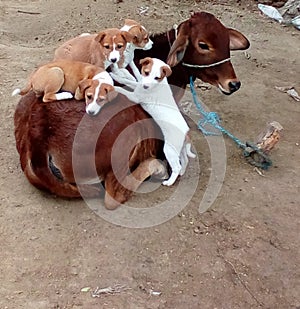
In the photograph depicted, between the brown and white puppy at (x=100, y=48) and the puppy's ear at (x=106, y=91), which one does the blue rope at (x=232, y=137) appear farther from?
the puppy's ear at (x=106, y=91)

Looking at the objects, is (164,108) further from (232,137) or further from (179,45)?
(232,137)

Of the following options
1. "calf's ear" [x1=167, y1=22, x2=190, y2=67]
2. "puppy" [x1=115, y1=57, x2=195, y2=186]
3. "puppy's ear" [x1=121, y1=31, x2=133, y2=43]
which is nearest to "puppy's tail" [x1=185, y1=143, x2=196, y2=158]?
"puppy" [x1=115, y1=57, x2=195, y2=186]

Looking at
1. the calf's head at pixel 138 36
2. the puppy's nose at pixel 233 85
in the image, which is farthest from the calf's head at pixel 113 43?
the puppy's nose at pixel 233 85

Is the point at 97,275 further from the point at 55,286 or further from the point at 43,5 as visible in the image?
the point at 43,5

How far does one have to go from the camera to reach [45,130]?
3.51 meters

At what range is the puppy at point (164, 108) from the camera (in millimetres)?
3586

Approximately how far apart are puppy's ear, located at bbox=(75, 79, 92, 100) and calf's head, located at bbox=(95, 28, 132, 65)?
0.25 meters

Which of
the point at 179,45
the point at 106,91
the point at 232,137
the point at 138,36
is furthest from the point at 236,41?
the point at 106,91

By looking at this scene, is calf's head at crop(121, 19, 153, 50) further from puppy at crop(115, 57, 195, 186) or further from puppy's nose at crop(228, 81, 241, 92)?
puppy's nose at crop(228, 81, 241, 92)

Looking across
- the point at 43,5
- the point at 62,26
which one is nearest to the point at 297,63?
the point at 62,26

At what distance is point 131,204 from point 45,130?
659 mm

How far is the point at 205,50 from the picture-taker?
3.99 meters

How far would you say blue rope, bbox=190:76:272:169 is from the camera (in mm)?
4129

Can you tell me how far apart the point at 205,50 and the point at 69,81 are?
0.93 meters
